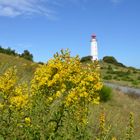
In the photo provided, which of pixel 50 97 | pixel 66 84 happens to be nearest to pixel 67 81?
pixel 66 84

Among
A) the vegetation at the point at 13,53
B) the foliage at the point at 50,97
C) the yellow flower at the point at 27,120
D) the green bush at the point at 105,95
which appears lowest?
the yellow flower at the point at 27,120

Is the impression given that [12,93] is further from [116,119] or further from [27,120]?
[116,119]

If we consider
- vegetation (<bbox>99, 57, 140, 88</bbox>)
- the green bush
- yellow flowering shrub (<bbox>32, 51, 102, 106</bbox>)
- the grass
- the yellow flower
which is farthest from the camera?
vegetation (<bbox>99, 57, 140, 88</bbox>)

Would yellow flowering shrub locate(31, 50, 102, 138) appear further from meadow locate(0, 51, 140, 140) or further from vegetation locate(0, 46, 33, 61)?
vegetation locate(0, 46, 33, 61)

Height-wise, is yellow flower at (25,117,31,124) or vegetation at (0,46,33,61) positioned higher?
vegetation at (0,46,33,61)

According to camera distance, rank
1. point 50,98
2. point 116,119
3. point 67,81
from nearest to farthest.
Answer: point 50,98 < point 67,81 < point 116,119

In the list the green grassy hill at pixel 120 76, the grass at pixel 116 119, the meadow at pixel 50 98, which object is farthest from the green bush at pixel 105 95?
the green grassy hill at pixel 120 76

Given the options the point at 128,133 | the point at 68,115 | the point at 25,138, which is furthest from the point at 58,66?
the point at 128,133

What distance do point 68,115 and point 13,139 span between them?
0.85 m

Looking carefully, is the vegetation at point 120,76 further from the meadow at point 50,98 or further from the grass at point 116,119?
the meadow at point 50,98

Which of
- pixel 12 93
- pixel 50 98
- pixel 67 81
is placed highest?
pixel 67 81

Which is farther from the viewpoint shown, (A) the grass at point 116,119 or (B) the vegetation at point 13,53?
(B) the vegetation at point 13,53

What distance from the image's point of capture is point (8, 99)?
6508 mm

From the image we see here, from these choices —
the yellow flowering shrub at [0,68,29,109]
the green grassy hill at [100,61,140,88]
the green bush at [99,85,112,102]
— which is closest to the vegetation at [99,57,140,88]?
the green grassy hill at [100,61,140,88]
